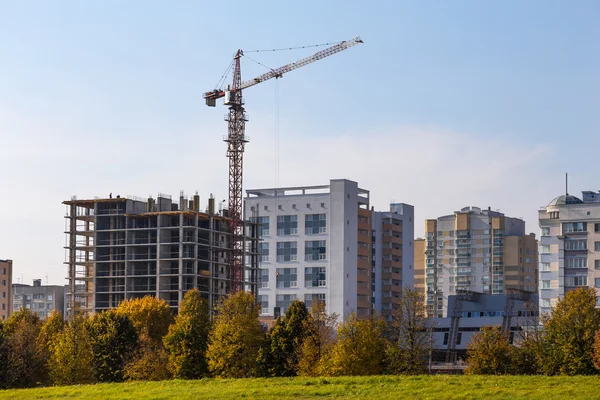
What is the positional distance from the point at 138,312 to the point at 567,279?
6360 cm

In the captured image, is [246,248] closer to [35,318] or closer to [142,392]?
[35,318]

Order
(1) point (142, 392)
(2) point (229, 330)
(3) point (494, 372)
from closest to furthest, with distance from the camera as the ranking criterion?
(1) point (142, 392)
(3) point (494, 372)
(2) point (229, 330)

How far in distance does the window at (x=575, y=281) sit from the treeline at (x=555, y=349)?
2380 inches

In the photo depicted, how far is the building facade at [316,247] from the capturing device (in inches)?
7564

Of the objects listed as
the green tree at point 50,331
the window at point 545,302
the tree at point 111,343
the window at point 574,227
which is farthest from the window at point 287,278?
the tree at point 111,343

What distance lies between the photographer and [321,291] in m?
192

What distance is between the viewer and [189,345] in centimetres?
10131

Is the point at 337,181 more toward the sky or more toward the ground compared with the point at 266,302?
more toward the sky

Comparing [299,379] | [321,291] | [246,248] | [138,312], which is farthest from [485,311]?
[299,379]

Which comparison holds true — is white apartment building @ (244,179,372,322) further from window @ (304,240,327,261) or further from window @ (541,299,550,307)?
window @ (541,299,550,307)

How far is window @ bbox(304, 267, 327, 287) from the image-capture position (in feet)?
633

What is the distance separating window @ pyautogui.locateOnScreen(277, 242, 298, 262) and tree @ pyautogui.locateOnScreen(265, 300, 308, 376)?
319 ft

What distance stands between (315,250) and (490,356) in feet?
341

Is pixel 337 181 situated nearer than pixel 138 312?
No
